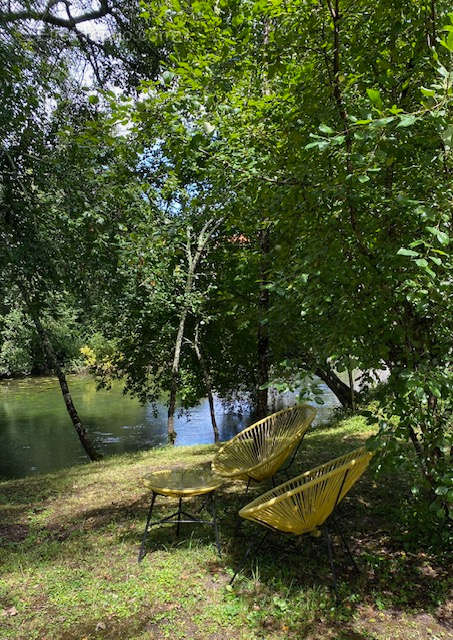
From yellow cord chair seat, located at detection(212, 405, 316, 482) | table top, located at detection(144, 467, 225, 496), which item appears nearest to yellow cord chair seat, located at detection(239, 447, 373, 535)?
table top, located at detection(144, 467, 225, 496)

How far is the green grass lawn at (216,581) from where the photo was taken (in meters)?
2.73

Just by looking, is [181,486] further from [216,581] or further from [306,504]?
[306,504]

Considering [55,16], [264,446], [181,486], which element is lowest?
[181,486]

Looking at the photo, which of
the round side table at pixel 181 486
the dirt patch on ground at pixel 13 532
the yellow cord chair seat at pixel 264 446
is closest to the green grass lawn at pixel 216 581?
the dirt patch on ground at pixel 13 532

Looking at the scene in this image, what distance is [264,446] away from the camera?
4688 mm

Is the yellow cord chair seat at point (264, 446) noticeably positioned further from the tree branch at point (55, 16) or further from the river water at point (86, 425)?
the river water at point (86, 425)

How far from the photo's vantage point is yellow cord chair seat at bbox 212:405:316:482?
13.4 feet

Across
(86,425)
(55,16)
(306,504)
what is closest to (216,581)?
(306,504)

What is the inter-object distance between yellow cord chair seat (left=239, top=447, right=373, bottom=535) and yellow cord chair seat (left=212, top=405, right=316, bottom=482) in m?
0.97

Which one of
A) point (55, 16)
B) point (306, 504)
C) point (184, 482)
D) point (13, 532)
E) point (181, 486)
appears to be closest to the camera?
point (306, 504)

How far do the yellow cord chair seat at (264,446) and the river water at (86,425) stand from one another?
6942 millimetres

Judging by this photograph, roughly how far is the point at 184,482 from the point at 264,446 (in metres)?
1.12

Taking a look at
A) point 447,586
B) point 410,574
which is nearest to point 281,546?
point 410,574

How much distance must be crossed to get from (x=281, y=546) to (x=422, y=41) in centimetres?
361
